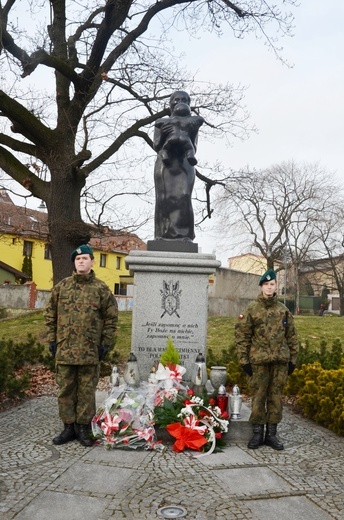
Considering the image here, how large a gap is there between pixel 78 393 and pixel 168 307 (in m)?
1.55

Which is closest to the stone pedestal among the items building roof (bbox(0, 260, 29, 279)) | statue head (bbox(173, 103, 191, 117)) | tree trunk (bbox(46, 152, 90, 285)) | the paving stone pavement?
the paving stone pavement

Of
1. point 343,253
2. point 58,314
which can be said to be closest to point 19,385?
point 58,314

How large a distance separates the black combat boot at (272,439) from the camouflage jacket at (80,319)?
1831mm

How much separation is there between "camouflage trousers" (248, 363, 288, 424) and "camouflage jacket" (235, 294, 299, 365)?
108 mm

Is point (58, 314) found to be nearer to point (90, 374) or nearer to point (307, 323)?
point (90, 374)

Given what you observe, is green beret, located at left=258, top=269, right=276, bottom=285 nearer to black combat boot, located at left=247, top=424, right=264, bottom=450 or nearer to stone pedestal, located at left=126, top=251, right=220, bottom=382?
stone pedestal, located at left=126, top=251, right=220, bottom=382

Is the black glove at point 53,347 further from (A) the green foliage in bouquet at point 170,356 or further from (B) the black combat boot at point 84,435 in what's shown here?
(A) the green foliage in bouquet at point 170,356

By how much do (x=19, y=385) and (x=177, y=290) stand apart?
2.78 metres

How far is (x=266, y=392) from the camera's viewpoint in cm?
512

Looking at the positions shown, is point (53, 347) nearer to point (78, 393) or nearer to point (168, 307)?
point (78, 393)

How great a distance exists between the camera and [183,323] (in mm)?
6082

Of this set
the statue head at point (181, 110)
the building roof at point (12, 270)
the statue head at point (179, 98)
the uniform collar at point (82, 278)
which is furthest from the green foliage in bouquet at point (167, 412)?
the building roof at point (12, 270)

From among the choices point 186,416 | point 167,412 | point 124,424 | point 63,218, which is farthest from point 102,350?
point 63,218

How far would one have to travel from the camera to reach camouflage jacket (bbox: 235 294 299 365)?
198 inches
